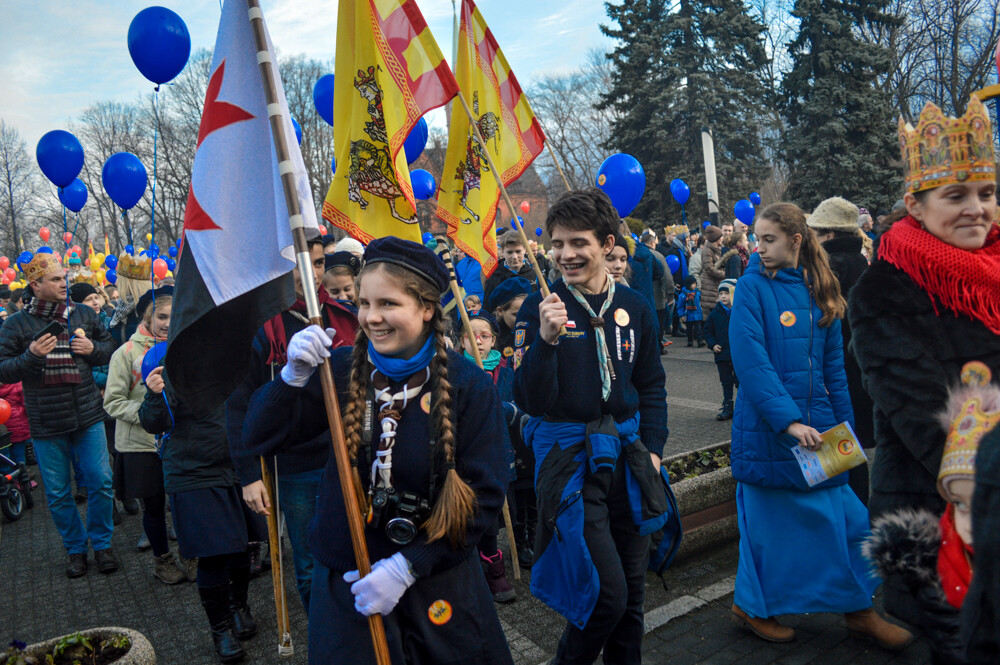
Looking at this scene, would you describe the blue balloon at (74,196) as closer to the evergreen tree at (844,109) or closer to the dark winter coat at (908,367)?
the dark winter coat at (908,367)

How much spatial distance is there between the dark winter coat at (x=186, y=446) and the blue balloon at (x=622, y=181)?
239 inches

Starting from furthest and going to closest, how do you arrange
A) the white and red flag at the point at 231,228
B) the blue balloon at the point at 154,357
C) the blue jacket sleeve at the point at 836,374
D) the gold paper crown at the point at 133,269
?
1. the gold paper crown at the point at 133,269
2. the blue balloon at the point at 154,357
3. the blue jacket sleeve at the point at 836,374
4. the white and red flag at the point at 231,228

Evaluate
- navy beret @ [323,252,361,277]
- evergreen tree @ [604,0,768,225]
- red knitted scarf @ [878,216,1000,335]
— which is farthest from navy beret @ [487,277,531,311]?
evergreen tree @ [604,0,768,225]

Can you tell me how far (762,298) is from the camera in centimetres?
380

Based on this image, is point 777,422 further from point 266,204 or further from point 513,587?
point 266,204

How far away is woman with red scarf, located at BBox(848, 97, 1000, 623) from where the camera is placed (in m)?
2.24

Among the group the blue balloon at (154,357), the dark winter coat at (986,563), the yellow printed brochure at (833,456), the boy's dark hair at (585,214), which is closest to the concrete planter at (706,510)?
the yellow printed brochure at (833,456)

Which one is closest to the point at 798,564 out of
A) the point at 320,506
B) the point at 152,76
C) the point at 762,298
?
the point at 762,298

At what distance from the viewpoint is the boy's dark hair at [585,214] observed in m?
3.19

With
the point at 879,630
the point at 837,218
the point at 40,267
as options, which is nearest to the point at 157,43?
the point at 40,267

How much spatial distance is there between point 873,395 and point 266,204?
2.20 m

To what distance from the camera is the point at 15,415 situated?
807 cm

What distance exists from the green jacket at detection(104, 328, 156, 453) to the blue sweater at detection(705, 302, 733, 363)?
6.04 m

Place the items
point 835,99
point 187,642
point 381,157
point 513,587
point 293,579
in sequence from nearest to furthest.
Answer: point 381,157, point 187,642, point 513,587, point 293,579, point 835,99
